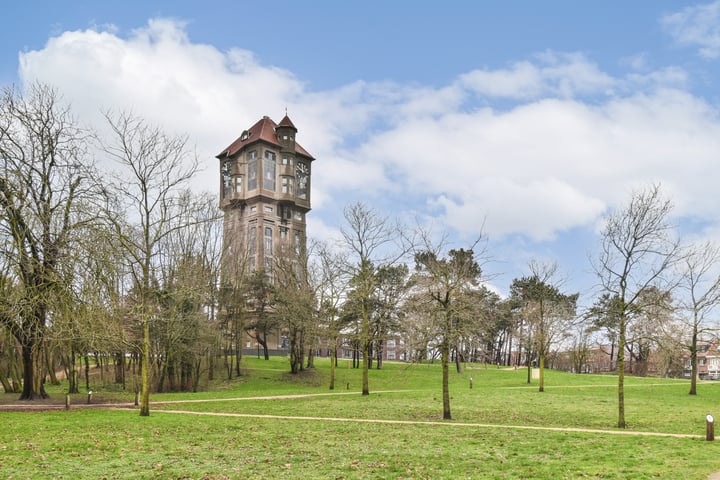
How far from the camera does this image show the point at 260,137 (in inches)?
3410

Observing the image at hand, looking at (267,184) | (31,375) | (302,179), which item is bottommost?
(31,375)

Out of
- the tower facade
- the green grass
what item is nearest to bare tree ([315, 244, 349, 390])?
the green grass

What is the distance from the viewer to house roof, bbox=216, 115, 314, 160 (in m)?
88.1

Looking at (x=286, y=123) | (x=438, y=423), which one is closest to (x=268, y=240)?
(x=286, y=123)

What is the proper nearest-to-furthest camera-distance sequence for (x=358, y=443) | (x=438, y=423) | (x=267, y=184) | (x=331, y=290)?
(x=358, y=443), (x=438, y=423), (x=331, y=290), (x=267, y=184)

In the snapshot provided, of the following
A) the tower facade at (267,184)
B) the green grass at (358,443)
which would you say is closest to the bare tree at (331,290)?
the green grass at (358,443)

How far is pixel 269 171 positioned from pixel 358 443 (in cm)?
7441

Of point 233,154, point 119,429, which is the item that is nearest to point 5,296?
point 119,429

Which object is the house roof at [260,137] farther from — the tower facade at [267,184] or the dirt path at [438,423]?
the dirt path at [438,423]

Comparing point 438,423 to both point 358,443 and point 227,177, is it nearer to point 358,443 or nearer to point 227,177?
point 358,443

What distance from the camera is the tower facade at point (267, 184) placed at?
85.5m

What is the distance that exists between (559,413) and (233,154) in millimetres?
74679

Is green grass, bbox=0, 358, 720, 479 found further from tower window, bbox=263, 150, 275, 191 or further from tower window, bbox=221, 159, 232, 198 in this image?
tower window, bbox=221, 159, 232, 198

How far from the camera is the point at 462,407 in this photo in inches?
1081
